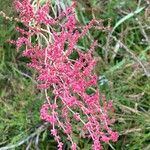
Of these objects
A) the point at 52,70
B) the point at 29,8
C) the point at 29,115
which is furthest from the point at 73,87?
the point at 29,115

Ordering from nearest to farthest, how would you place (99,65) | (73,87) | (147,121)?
1. (73,87)
2. (147,121)
3. (99,65)

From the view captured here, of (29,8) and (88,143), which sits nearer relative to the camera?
(29,8)

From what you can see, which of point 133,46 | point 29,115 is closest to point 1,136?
point 29,115

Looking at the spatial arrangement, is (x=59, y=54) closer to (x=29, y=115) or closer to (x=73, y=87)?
(x=73, y=87)

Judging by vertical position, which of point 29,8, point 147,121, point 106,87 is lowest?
point 147,121

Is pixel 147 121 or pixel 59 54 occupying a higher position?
pixel 59 54

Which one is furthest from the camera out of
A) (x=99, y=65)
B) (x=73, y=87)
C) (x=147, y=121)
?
(x=99, y=65)
